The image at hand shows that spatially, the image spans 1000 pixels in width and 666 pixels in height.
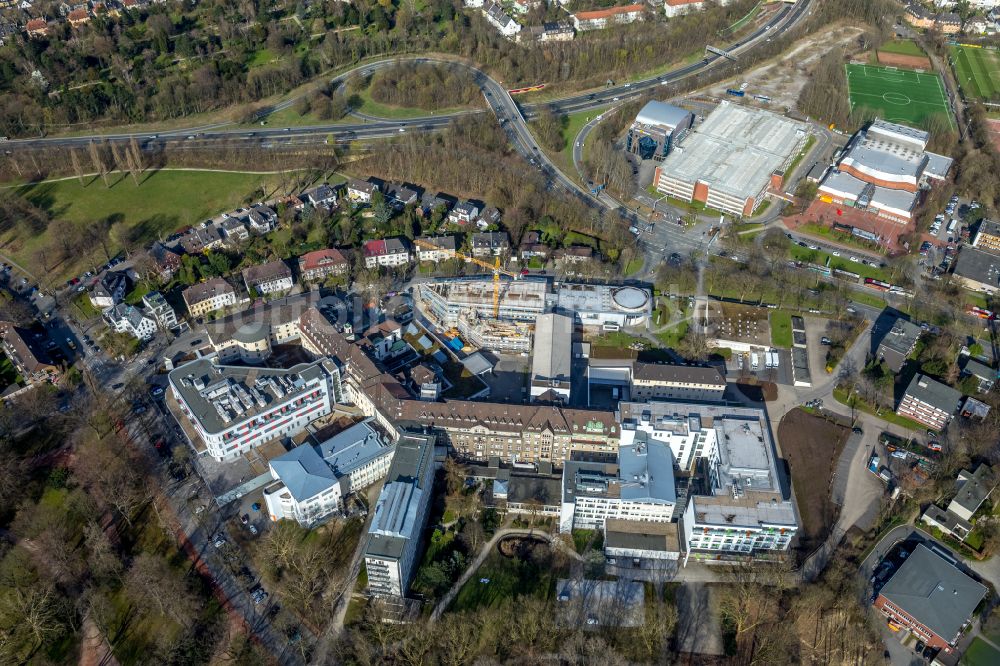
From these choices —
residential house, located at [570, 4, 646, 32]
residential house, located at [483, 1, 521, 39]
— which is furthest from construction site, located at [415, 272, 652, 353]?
residential house, located at [570, 4, 646, 32]

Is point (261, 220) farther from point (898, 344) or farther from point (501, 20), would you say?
point (898, 344)

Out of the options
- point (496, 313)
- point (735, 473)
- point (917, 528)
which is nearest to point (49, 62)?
point (496, 313)

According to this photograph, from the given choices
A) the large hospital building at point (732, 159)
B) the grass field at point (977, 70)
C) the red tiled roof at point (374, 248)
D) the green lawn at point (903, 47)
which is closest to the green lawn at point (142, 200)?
the red tiled roof at point (374, 248)

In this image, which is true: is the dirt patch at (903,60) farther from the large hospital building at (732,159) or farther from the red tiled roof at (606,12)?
the red tiled roof at (606,12)

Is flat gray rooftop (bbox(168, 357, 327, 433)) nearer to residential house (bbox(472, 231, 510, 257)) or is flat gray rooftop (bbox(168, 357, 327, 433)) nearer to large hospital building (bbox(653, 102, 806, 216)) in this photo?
residential house (bbox(472, 231, 510, 257))

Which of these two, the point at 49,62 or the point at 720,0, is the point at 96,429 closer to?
the point at 49,62

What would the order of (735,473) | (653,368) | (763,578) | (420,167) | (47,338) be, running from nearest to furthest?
(763,578) → (735,473) → (653,368) → (47,338) → (420,167)

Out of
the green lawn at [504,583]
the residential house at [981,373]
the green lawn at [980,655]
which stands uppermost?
the residential house at [981,373]
